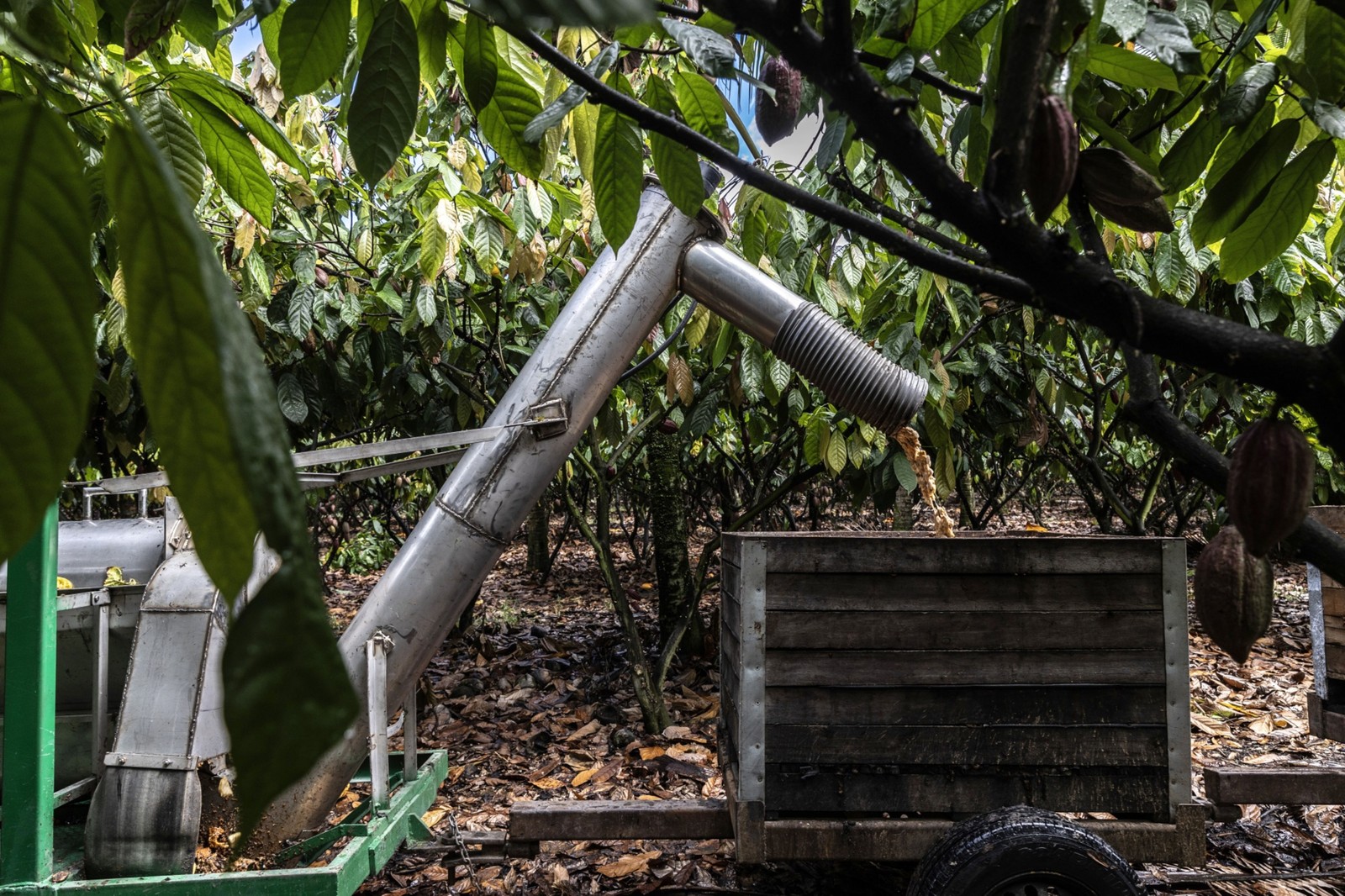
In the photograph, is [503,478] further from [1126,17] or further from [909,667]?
[1126,17]

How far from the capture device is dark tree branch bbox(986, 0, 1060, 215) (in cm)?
34

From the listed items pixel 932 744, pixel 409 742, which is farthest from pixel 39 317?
pixel 409 742

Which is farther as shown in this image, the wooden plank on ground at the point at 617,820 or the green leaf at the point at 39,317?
the wooden plank on ground at the point at 617,820

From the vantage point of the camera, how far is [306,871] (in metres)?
1.86

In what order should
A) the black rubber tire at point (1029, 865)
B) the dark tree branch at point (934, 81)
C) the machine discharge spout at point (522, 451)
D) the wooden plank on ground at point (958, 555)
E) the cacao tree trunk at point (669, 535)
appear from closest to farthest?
the dark tree branch at point (934, 81) < the black rubber tire at point (1029, 865) < the machine discharge spout at point (522, 451) < the wooden plank on ground at point (958, 555) < the cacao tree trunk at point (669, 535)

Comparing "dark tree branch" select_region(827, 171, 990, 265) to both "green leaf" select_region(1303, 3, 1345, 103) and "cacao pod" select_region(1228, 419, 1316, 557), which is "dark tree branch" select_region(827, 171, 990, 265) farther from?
"green leaf" select_region(1303, 3, 1345, 103)

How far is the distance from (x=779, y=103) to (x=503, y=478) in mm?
1308

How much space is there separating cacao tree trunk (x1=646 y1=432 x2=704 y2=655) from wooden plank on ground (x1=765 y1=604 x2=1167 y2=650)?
8.06ft

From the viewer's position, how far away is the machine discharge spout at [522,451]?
2.18 m

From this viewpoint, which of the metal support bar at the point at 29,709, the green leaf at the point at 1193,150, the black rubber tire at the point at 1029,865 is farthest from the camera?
the black rubber tire at the point at 1029,865

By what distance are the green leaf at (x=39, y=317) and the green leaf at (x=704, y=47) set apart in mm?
415

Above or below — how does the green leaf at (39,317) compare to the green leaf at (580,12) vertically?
below

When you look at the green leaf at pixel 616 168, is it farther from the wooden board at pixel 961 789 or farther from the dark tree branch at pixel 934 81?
the wooden board at pixel 961 789

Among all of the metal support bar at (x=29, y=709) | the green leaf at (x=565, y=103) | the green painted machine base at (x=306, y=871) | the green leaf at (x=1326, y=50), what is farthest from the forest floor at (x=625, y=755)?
the green leaf at (x=1326, y=50)
